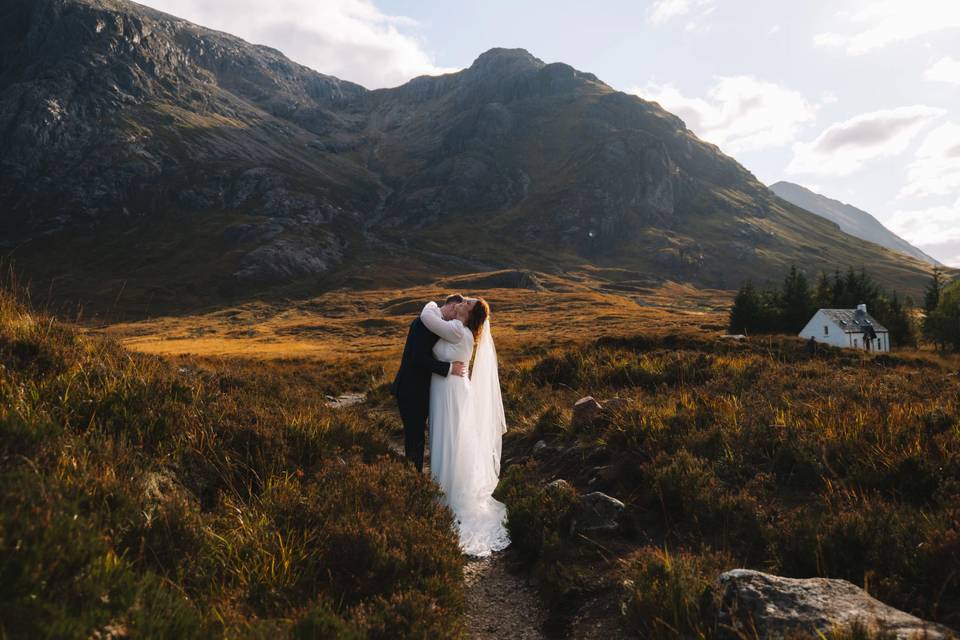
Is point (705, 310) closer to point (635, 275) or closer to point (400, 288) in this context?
point (635, 275)

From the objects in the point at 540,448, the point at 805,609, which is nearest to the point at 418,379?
the point at 540,448

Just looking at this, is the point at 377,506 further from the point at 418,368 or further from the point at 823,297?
the point at 823,297

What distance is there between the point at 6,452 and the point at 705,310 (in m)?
129

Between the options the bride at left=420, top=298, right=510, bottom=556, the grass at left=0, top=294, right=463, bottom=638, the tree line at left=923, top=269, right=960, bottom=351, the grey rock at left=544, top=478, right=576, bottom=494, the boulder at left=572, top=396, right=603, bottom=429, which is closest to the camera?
the grass at left=0, top=294, right=463, bottom=638

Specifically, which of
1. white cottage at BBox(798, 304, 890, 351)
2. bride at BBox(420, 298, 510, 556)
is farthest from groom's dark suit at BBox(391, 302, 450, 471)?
white cottage at BBox(798, 304, 890, 351)

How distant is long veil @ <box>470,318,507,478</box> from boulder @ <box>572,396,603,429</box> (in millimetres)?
1432

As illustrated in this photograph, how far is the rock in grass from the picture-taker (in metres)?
3.22

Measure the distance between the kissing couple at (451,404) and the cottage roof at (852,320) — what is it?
61.2 meters

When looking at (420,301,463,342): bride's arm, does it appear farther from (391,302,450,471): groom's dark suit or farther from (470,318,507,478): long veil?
(470,318,507,478): long veil

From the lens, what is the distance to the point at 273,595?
3.82 metres

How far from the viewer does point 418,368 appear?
8.38m

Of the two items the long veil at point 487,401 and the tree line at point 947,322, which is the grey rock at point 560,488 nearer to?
the long veil at point 487,401

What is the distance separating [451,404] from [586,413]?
2.91 metres

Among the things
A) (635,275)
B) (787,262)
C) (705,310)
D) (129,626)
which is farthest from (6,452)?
(787,262)
